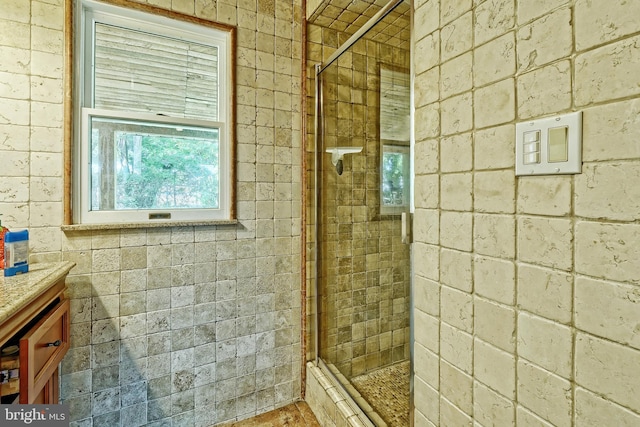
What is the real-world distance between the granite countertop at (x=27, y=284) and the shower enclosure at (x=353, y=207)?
45.7 inches

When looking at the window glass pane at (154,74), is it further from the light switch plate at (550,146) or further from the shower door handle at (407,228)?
the light switch plate at (550,146)

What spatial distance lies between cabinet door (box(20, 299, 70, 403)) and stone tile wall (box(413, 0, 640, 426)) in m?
1.18

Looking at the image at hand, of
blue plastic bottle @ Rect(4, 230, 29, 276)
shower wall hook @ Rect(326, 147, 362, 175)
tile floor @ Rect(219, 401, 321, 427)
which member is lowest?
tile floor @ Rect(219, 401, 321, 427)

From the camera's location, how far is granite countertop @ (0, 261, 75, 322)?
818mm

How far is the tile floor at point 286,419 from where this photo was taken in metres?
1.67

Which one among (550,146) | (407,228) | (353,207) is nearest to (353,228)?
(353,207)

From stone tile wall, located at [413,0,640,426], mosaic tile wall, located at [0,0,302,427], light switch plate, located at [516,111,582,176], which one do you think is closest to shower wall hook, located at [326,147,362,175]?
mosaic tile wall, located at [0,0,302,427]

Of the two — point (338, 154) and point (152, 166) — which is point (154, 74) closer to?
point (152, 166)

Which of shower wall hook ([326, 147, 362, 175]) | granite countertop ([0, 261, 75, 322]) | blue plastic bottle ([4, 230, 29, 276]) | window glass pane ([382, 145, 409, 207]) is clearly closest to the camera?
granite countertop ([0, 261, 75, 322])

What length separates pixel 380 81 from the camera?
5.66 ft

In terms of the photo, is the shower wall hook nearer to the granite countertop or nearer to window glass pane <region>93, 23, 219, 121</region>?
window glass pane <region>93, 23, 219, 121</region>

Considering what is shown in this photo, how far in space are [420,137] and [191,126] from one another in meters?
1.22

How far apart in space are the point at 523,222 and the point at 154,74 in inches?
68.3

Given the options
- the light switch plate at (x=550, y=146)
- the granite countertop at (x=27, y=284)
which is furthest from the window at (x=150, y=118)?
the light switch plate at (x=550, y=146)
